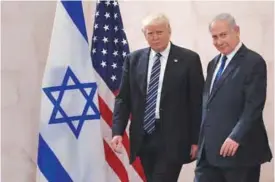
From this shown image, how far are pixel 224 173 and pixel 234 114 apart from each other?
296mm

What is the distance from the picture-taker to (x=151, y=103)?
283 centimetres

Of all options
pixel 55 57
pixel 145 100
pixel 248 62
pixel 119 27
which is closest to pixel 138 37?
pixel 119 27

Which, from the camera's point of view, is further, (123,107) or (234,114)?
(123,107)

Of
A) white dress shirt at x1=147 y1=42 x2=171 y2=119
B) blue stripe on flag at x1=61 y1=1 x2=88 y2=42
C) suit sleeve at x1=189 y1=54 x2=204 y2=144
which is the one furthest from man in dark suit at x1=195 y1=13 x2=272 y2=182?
blue stripe on flag at x1=61 y1=1 x2=88 y2=42

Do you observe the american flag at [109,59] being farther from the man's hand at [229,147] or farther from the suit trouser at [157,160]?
the man's hand at [229,147]

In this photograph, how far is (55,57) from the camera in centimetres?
326

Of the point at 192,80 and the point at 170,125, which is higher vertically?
the point at 192,80

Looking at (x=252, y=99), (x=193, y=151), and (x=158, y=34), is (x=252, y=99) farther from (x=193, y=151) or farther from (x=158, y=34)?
(x=158, y=34)

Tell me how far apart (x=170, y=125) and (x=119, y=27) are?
0.88 m

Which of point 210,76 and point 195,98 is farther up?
point 210,76

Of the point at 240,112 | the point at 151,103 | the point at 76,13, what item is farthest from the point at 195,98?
the point at 76,13

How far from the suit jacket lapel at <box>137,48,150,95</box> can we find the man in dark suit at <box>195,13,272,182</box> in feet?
Result: 1.21

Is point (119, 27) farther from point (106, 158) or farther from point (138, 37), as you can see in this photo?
point (106, 158)

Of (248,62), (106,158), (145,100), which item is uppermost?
(248,62)
